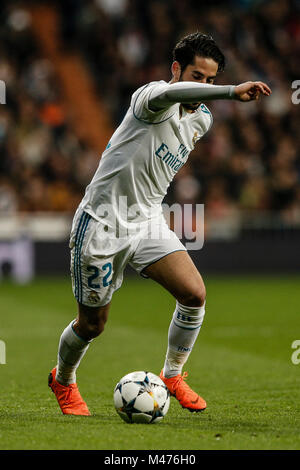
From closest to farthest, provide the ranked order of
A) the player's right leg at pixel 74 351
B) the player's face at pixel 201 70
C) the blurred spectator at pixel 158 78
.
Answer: the player's face at pixel 201 70 < the player's right leg at pixel 74 351 < the blurred spectator at pixel 158 78

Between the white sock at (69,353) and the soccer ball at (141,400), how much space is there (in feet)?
1.49

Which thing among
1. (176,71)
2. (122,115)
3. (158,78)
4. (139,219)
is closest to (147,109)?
(176,71)

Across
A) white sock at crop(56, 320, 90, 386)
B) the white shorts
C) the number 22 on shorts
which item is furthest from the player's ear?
white sock at crop(56, 320, 90, 386)

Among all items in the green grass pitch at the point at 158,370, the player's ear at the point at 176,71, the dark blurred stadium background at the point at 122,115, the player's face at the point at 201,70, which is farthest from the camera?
the dark blurred stadium background at the point at 122,115

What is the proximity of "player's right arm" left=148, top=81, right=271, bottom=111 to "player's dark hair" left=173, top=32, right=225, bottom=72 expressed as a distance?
0.34 m

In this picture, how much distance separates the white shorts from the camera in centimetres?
522

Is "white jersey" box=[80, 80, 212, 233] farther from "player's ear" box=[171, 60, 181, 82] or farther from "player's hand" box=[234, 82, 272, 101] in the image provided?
"player's hand" box=[234, 82, 272, 101]

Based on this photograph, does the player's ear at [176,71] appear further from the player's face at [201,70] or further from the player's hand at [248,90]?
the player's hand at [248,90]

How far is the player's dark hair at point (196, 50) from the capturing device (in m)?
5.08

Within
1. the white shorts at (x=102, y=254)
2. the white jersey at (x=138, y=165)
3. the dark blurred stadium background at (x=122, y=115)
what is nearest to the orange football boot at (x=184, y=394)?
the white shorts at (x=102, y=254)

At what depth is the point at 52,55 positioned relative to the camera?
69.9 ft

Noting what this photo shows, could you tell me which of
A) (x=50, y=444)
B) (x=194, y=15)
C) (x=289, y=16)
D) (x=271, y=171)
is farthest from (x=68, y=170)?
(x=50, y=444)

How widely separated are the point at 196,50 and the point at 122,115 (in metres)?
14.8

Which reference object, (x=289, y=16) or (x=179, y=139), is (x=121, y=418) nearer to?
(x=179, y=139)
